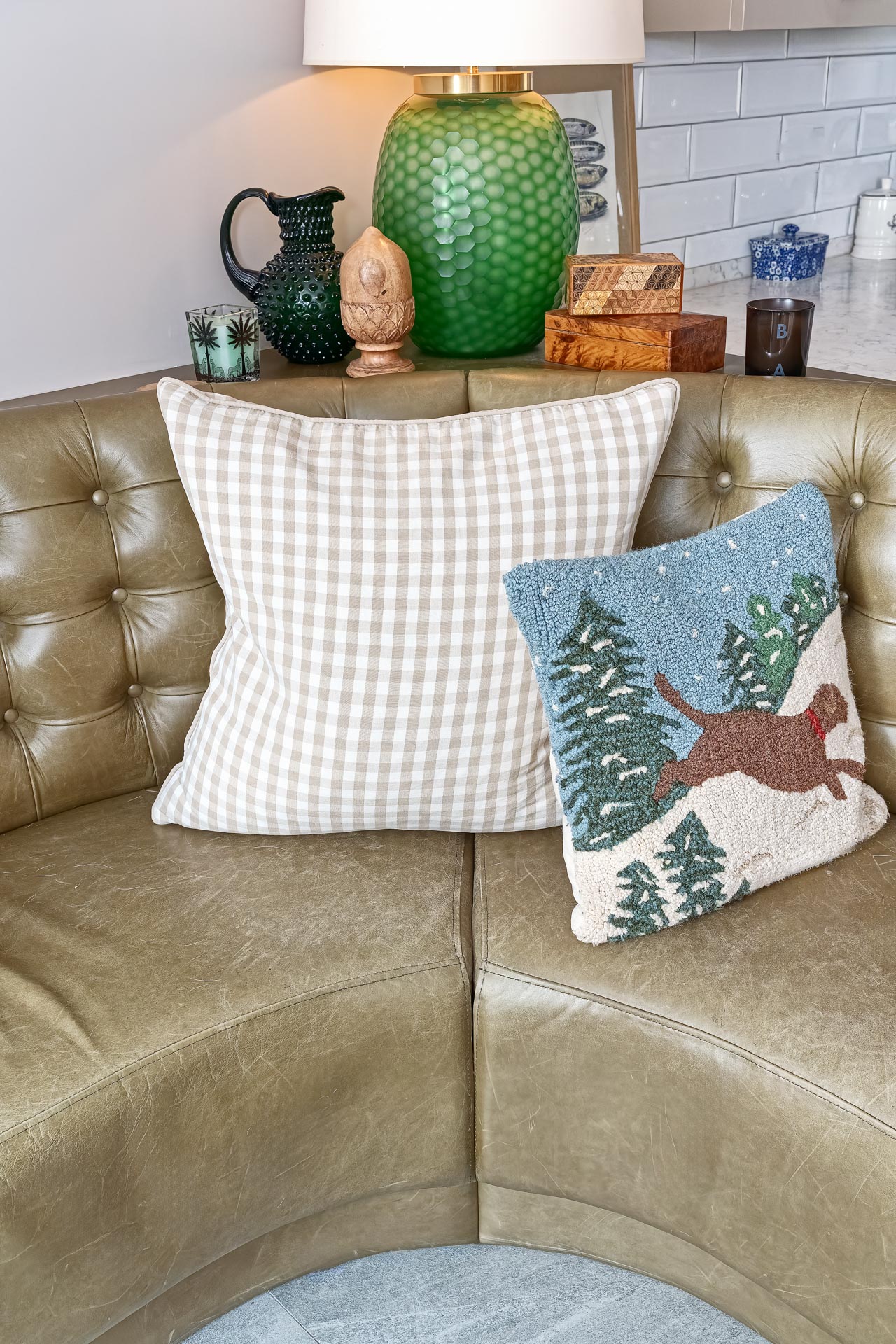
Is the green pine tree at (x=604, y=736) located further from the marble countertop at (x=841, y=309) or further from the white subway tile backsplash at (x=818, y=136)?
the white subway tile backsplash at (x=818, y=136)

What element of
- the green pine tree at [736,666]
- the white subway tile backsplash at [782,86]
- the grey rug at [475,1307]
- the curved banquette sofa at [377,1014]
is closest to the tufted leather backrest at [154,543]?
the curved banquette sofa at [377,1014]

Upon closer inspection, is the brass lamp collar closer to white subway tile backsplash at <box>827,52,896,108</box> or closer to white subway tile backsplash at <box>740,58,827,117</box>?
white subway tile backsplash at <box>740,58,827,117</box>

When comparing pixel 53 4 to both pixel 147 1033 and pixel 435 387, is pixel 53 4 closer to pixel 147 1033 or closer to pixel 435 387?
pixel 435 387

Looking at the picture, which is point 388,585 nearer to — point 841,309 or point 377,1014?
point 377,1014

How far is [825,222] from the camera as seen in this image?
9.09ft

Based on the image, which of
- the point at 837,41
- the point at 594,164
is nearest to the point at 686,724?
the point at 594,164

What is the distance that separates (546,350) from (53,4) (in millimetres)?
786

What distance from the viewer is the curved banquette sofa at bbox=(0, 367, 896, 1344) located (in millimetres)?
958

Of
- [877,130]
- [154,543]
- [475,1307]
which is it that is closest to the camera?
[475,1307]

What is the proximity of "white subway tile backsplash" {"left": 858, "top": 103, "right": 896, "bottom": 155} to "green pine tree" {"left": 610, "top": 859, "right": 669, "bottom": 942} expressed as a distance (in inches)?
95.5

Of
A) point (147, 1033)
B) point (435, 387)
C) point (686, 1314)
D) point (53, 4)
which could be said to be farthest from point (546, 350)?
point (686, 1314)

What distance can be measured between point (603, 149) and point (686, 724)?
1.36 meters

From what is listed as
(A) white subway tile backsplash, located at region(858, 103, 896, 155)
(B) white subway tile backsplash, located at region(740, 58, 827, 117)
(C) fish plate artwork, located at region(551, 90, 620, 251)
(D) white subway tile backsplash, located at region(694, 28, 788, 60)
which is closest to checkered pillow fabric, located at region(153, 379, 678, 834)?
(C) fish plate artwork, located at region(551, 90, 620, 251)

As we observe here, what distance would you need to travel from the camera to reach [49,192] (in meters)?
1.58
